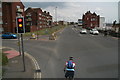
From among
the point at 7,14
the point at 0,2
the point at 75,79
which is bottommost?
the point at 75,79

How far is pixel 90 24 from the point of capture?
86.7 meters

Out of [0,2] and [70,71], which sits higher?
[0,2]

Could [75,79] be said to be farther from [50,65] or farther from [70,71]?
[50,65]

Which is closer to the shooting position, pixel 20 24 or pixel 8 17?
pixel 20 24

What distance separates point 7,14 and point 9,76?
38128 millimetres

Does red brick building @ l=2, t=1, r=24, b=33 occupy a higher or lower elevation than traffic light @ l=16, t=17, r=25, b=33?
higher

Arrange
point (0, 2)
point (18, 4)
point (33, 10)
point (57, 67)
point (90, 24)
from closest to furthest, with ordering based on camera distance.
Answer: point (57, 67)
point (0, 2)
point (18, 4)
point (33, 10)
point (90, 24)

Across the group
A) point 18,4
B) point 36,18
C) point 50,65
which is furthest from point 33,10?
point 50,65

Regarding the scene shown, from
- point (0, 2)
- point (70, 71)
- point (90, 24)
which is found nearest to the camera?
point (70, 71)

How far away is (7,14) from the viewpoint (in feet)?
141

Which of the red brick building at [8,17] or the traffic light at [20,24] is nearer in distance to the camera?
the traffic light at [20,24]

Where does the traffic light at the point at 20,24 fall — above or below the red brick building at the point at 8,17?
below

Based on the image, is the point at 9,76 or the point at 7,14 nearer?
the point at 9,76

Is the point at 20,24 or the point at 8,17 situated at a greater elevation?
the point at 8,17
